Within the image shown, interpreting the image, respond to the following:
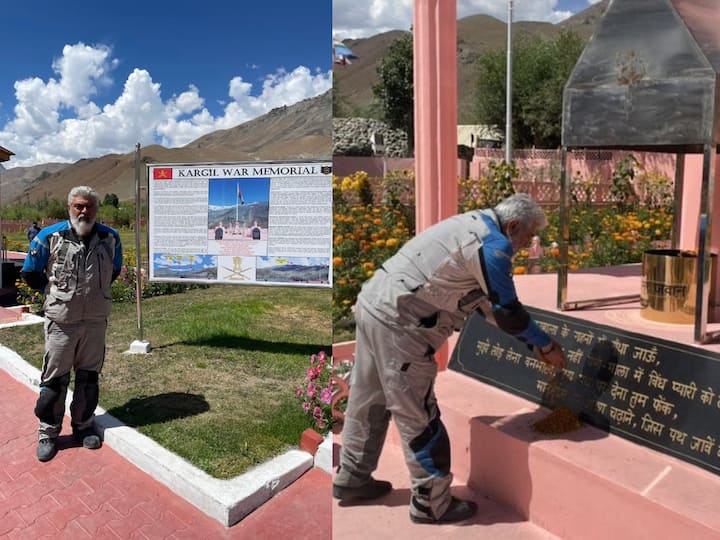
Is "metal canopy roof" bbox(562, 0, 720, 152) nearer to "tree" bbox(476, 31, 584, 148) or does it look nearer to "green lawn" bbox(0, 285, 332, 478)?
"green lawn" bbox(0, 285, 332, 478)

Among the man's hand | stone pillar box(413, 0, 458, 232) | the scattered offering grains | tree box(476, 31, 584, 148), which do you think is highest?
tree box(476, 31, 584, 148)

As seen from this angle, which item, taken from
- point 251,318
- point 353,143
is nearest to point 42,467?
point 251,318

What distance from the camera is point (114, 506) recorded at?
2.95 metres

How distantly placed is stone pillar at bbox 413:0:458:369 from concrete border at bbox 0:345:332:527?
4.16 feet

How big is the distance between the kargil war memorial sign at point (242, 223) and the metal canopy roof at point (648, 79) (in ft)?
6.53

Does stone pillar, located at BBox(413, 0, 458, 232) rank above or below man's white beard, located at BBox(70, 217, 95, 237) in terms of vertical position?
above

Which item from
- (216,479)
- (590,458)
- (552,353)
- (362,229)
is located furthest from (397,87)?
(590,458)

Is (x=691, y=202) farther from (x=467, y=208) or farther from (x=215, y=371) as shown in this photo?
(x=467, y=208)

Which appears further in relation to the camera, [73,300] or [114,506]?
[73,300]

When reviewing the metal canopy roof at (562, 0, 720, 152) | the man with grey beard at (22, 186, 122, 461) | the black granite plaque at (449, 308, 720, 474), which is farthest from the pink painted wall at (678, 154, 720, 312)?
the man with grey beard at (22, 186, 122, 461)

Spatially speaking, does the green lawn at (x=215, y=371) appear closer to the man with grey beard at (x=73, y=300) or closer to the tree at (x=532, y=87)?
the man with grey beard at (x=73, y=300)

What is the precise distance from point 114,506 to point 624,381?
2.29m

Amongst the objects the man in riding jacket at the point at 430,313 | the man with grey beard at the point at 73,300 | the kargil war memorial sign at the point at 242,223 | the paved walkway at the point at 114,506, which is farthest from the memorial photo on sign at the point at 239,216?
the man in riding jacket at the point at 430,313

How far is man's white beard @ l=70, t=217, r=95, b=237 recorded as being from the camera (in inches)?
136
